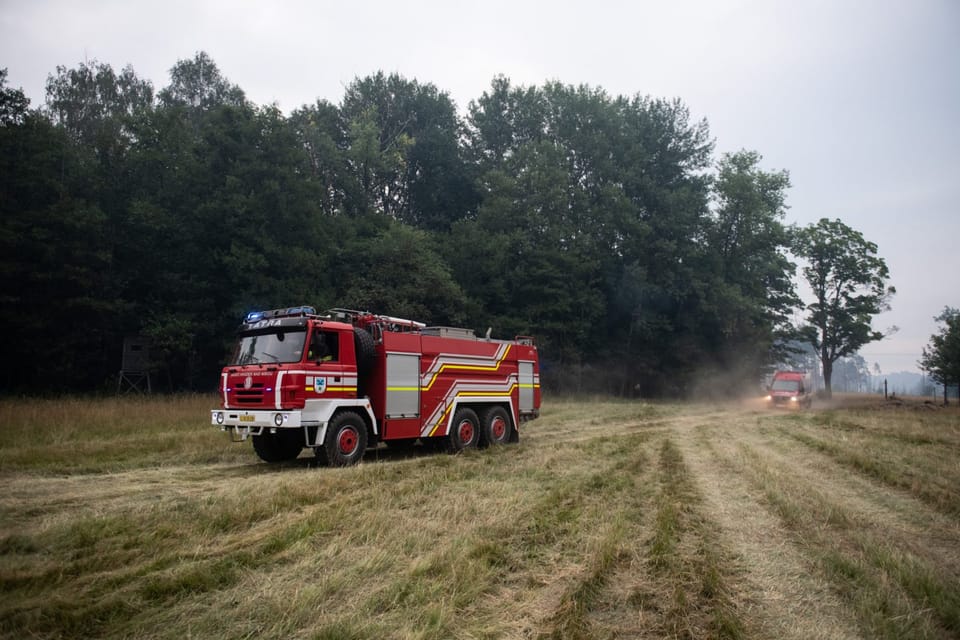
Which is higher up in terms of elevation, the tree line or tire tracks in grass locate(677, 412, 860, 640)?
the tree line

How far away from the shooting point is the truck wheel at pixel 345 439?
11328mm

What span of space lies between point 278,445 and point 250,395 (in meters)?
1.81

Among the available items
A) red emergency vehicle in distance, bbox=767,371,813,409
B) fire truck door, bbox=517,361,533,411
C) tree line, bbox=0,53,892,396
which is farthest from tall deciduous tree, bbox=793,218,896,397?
fire truck door, bbox=517,361,533,411

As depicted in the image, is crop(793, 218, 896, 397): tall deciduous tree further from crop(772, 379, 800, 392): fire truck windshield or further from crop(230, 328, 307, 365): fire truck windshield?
crop(230, 328, 307, 365): fire truck windshield

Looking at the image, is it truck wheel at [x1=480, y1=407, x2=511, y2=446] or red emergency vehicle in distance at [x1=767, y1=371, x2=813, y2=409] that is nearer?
truck wheel at [x1=480, y1=407, x2=511, y2=446]

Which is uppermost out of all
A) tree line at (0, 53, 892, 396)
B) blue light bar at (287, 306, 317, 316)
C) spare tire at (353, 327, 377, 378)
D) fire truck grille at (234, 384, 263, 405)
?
tree line at (0, 53, 892, 396)

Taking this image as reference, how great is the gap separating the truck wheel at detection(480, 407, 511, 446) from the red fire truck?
27 millimetres

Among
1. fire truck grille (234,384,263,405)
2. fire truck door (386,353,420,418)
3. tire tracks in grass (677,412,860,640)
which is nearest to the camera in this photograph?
tire tracks in grass (677,412,860,640)

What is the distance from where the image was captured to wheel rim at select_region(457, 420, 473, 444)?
1451 centimetres

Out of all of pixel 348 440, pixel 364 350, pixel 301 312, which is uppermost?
pixel 301 312

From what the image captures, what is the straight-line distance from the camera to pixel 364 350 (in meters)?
12.5

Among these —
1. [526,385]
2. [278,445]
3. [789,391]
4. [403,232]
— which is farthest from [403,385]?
[789,391]

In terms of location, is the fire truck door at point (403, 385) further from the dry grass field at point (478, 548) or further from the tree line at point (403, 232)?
the tree line at point (403, 232)

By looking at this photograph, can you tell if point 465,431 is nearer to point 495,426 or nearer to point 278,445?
point 495,426
